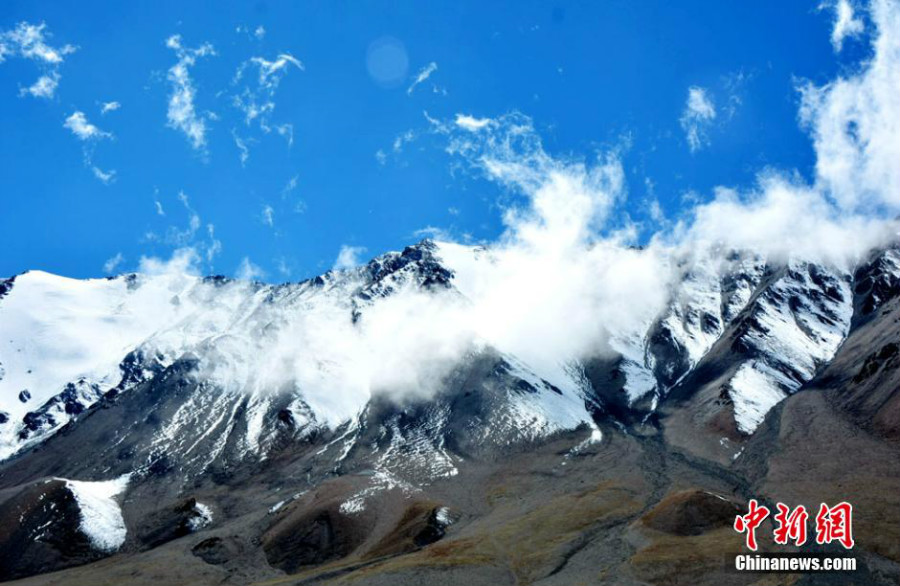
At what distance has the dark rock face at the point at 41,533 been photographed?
14750cm

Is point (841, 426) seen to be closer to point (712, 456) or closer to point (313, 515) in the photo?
point (712, 456)

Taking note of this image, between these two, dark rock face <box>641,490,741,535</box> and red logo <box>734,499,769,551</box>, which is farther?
dark rock face <box>641,490,741,535</box>

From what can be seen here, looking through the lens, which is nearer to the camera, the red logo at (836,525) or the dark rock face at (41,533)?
the red logo at (836,525)

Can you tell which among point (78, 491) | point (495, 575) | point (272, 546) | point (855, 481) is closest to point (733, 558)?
point (495, 575)

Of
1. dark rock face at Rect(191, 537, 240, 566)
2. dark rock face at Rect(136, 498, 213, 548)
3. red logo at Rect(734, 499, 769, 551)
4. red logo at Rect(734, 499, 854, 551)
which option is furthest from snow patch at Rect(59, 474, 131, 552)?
red logo at Rect(734, 499, 854, 551)

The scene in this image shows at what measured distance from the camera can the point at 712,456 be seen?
17038cm

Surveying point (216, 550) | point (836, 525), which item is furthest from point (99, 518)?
point (836, 525)

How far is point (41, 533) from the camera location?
156 m

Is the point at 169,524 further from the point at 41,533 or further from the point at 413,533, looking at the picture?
the point at 413,533

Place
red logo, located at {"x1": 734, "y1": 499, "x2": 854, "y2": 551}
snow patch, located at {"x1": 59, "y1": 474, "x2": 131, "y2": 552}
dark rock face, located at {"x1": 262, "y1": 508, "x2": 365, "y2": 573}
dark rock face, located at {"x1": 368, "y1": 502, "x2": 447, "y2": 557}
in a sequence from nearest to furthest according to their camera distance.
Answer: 1. red logo, located at {"x1": 734, "y1": 499, "x2": 854, "y2": 551}
2. dark rock face, located at {"x1": 368, "y1": 502, "x2": 447, "y2": 557}
3. dark rock face, located at {"x1": 262, "y1": 508, "x2": 365, "y2": 573}
4. snow patch, located at {"x1": 59, "y1": 474, "x2": 131, "y2": 552}

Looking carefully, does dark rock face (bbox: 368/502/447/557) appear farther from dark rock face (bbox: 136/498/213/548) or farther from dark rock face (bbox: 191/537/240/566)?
dark rock face (bbox: 136/498/213/548)

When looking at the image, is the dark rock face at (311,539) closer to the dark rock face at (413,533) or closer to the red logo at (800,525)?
the dark rock face at (413,533)

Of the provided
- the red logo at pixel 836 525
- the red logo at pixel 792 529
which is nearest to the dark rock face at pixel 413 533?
the red logo at pixel 792 529

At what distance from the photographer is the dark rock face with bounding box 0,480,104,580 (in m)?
Result: 148
